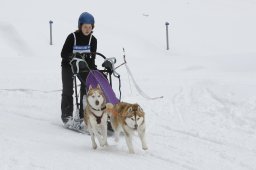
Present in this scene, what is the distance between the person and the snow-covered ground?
38 cm

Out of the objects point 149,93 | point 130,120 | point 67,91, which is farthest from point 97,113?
point 149,93

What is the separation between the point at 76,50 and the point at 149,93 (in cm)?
294

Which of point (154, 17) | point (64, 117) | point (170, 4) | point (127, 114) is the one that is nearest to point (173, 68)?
point (64, 117)

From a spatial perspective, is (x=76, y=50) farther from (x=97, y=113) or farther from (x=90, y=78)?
(x=97, y=113)

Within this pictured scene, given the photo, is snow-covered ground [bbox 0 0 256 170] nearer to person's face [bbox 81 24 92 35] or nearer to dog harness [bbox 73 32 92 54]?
dog harness [bbox 73 32 92 54]

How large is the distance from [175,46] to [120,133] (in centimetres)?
1346

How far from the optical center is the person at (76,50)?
771 centimetres

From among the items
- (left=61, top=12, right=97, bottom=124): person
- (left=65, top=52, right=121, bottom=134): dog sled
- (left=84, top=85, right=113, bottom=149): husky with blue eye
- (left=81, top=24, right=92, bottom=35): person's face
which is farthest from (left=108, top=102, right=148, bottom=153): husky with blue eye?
(left=81, top=24, right=92, bottom=35): person's face

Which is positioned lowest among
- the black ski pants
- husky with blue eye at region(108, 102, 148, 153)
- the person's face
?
husky with blue eye at region(108, 102, 148, 153)

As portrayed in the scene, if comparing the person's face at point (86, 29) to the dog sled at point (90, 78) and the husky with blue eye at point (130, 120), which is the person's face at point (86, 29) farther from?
the husky with blue eye at point (130, 120)

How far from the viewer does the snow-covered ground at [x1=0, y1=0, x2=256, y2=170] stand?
6.23m

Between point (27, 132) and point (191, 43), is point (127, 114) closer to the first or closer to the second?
point (27, 132)

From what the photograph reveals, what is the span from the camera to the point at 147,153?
6492 mm

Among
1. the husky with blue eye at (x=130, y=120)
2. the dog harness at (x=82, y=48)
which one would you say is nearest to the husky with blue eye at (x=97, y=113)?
the husky with blue eye at (x=130, y=120)
